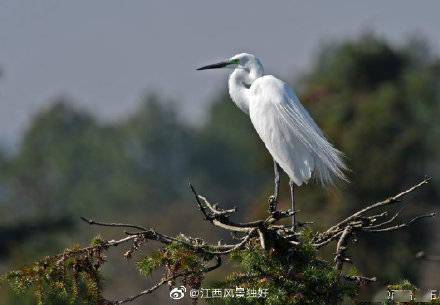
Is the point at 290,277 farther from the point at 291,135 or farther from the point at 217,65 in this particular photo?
the point at 217,65

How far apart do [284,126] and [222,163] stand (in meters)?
43.8

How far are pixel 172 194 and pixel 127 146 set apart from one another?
6.55 metres

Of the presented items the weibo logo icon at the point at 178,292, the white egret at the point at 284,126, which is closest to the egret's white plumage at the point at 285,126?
the white egret at the point at 284,126

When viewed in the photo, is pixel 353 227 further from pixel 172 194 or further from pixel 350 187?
pixel 172 194

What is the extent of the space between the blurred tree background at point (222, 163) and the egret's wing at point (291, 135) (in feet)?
1.07

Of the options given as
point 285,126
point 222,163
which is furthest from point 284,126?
point 222,163

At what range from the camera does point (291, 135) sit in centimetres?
737

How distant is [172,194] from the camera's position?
47.3 m

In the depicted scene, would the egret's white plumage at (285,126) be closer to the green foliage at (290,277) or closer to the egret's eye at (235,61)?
the egret's eye at (235,61)

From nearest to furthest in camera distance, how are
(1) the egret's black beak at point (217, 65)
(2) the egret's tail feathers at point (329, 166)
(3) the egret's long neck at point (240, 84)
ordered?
1. (2) the egret's tail feathers at point (329, 166)
2. (3) the egret's long neck at point (240, 84)
3. (1) the egret's black beak at point (217, 65)

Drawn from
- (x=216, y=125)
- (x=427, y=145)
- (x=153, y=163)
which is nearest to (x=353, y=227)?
(x=427, y=145)

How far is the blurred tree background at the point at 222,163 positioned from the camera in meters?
19.6

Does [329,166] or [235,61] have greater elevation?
[235,61]

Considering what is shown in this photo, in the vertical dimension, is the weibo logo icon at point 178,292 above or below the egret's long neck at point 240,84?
below
